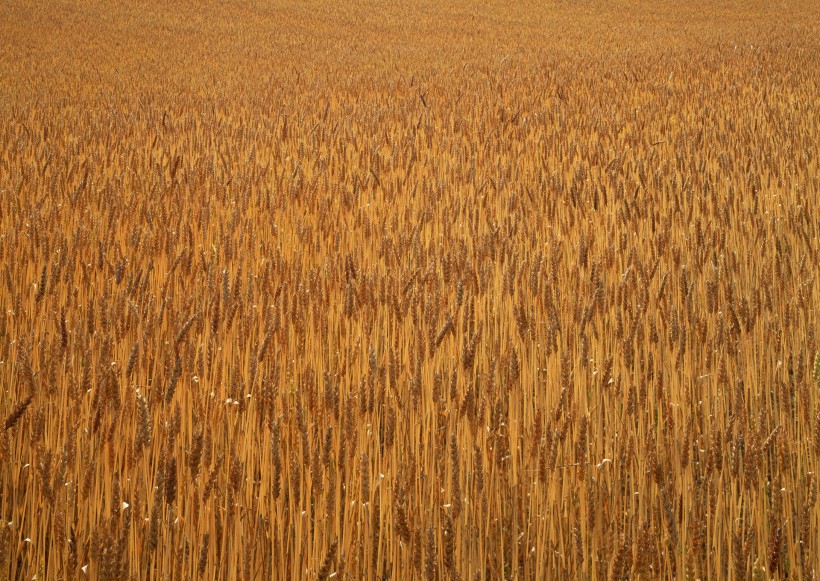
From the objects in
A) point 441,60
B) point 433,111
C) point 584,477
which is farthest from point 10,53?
point 584,477

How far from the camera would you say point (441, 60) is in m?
14.5

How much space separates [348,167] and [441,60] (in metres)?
9.53

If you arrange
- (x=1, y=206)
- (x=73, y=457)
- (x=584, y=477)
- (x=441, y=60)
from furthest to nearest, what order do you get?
(x=441, y=60)
(x=1, y=206)
(x=73, y=457)
(x=584, y=477)

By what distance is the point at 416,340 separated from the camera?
90.5 inches

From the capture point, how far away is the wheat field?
5.26ft

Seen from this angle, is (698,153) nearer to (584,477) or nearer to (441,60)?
(584,477)

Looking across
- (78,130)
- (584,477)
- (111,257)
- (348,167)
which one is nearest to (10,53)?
(78,130)

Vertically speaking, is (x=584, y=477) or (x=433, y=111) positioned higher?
(x=433, y=111)

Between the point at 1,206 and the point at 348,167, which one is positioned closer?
the point at 1,206

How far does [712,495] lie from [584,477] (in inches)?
10.4

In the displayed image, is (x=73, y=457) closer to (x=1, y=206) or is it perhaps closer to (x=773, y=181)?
(x=1, y=206)

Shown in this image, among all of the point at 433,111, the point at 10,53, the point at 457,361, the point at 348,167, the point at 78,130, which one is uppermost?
the point at 10,53

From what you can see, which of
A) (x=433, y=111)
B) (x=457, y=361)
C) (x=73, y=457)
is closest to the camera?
(x=73, y=457)

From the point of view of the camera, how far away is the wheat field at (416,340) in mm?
1604
